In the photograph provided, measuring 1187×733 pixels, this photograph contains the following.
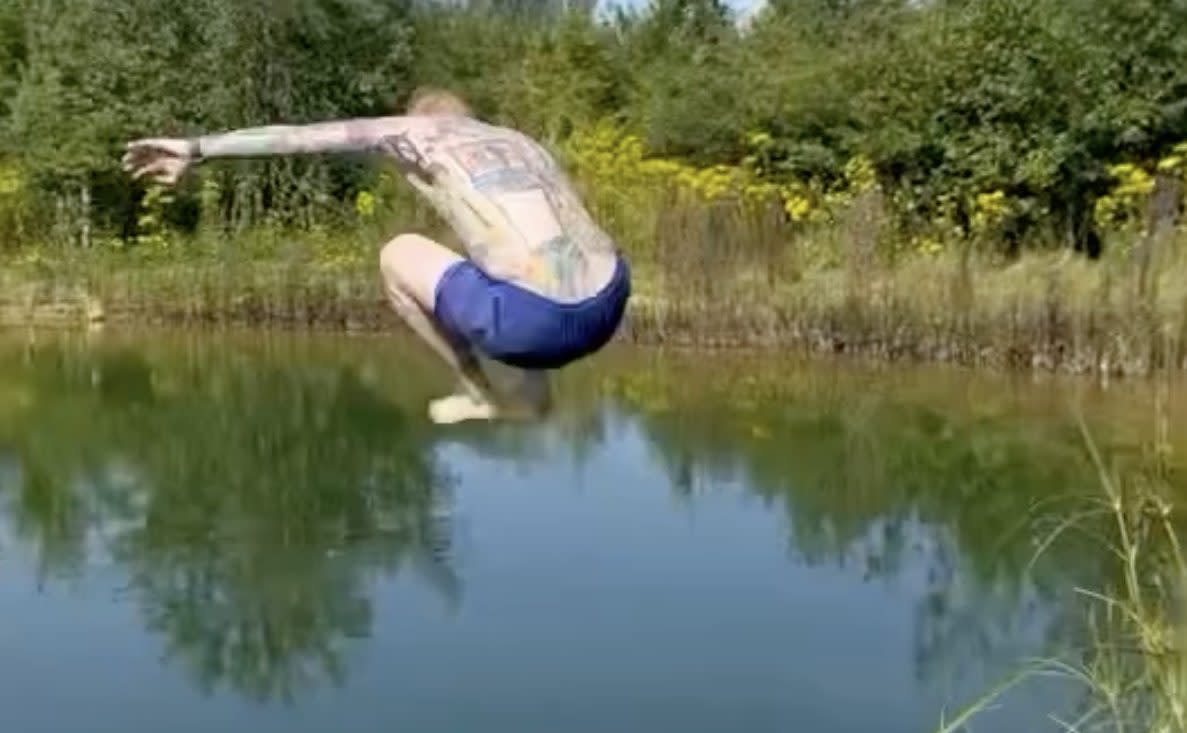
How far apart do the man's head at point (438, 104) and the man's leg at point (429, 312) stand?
0.61 ft

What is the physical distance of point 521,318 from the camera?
257 cm

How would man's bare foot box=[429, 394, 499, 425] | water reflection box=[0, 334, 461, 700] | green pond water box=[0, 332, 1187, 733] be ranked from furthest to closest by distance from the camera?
1. water reflection box=[0, 334, 461, 700]
2. green pond water box=[0, 332, 1187, 733]
3. man's bare foot box=[429, 394, 499, 425]

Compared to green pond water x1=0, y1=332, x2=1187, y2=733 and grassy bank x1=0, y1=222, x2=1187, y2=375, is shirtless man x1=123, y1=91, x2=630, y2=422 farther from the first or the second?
grassy bank x1=0, y1=222, x2=1187, y2=375

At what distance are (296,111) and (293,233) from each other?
251 centimetres

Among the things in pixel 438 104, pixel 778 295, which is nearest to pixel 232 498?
pixel 778 295

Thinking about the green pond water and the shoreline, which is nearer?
Result: the green pond water

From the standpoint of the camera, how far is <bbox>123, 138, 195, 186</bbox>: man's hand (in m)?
2.68

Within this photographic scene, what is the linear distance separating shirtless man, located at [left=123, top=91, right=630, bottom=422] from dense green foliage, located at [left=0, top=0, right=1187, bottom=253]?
9691mm

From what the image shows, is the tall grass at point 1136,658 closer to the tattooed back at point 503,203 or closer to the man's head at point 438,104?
the tattooed back at point 503,203

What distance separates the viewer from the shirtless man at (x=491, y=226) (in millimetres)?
2574

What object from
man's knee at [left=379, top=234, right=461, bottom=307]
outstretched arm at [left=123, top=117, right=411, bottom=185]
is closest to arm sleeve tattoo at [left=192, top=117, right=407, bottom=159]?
outstretched arm at [left=123, top=117, right=411, bottom=185]

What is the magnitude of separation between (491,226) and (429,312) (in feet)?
0.56

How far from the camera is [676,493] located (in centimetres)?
786

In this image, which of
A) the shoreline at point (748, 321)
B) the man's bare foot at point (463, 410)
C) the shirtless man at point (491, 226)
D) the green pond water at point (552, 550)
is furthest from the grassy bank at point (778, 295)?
the shirtless man at point (491, 226)
